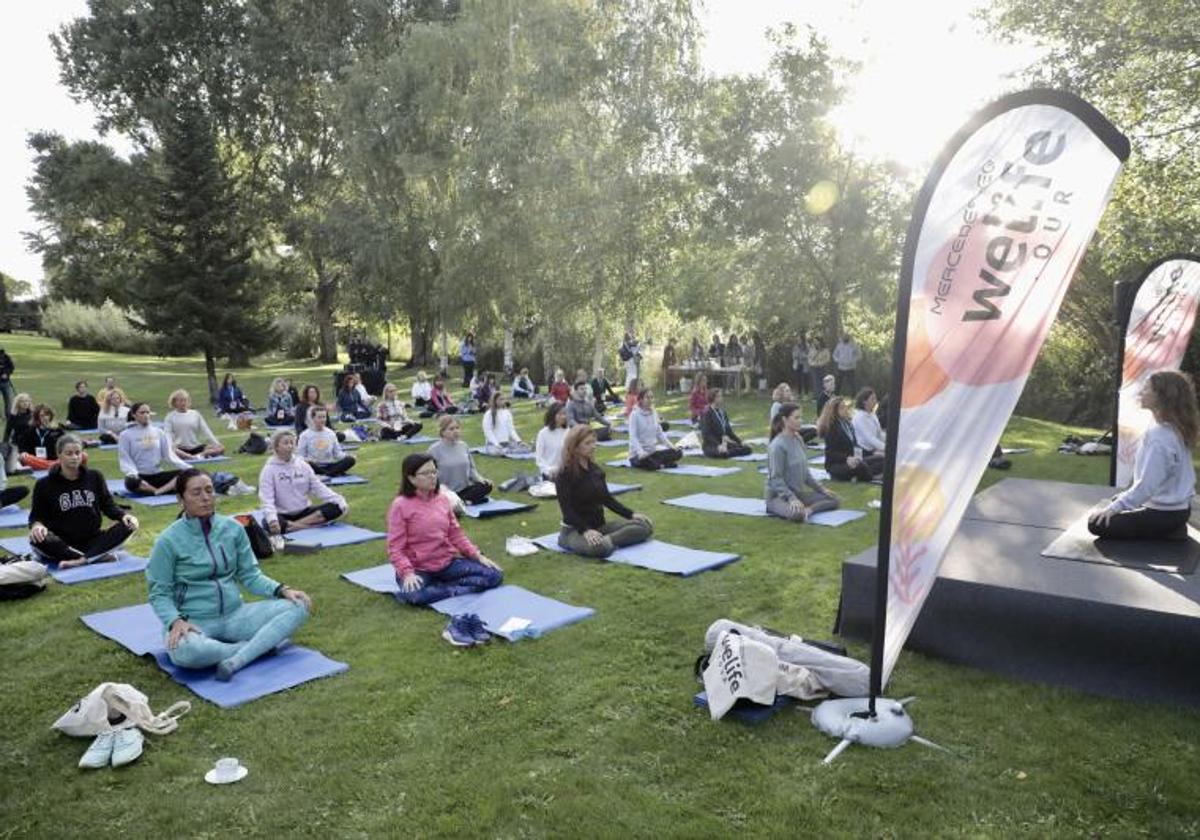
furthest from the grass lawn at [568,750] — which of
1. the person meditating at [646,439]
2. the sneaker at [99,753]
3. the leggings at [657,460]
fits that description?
the person meditating at [646,439]

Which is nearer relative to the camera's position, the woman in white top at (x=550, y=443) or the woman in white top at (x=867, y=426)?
the woman in white top at (x=550, y=443)

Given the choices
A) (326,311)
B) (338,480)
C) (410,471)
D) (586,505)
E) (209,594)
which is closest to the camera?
(209,594)

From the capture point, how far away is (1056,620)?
4555 millimetres

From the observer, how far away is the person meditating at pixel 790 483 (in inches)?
338

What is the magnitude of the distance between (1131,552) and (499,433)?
378 inches

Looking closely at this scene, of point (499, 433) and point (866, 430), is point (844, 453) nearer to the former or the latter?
point (866, 430)

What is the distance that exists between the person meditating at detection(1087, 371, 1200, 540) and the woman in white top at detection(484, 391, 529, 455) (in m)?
9.06

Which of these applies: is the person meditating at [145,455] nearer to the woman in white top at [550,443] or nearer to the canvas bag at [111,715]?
the woman in white top at [550,443]

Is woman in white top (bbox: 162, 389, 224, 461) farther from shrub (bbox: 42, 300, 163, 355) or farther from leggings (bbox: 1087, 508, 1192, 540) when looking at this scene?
shrub (bbox: 42, 300, 163, 355)

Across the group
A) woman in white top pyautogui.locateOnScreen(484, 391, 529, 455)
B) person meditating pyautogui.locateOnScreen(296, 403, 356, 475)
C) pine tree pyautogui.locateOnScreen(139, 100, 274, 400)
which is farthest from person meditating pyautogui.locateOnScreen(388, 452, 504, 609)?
pine tree pyautogui.locateOnScreen(139, 100, 274, 400)

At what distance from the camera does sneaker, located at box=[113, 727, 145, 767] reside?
12.7ft

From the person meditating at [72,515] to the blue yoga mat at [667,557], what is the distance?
12.7 ft

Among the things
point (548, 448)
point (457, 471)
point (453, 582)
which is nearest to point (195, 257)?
point (548, 448)

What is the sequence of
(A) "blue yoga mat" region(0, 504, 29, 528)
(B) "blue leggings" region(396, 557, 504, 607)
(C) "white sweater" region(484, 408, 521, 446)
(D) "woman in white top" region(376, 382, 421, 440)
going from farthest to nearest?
(D) "woman in white top" region(376, 382, 421, 440) → (C) "white sweater" region(484, 408, 521, 446) → (A) "blue yoga mat" region(0, 504, 29, 528) → (B) "blue leggings" region(396, 557, 504, 607)
